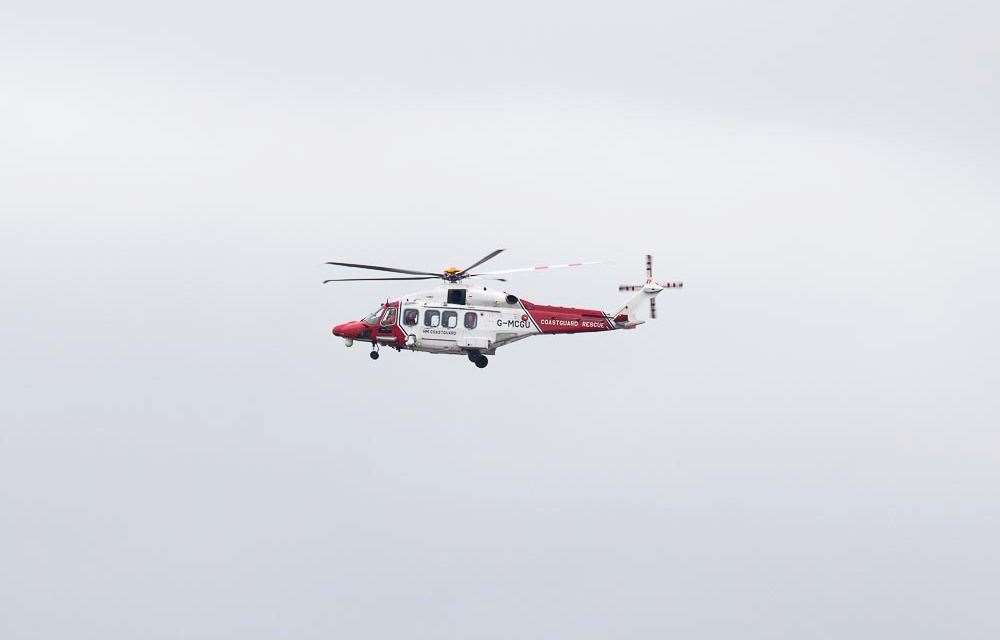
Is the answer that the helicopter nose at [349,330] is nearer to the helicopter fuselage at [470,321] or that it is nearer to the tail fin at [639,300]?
the helicopter fuselage at [470,321]

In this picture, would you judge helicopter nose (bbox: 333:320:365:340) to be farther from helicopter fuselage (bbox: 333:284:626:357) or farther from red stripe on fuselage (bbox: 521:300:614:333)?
red stripe on fuselage (bbox: 521:300:614:333)

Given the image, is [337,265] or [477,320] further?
[477,320]

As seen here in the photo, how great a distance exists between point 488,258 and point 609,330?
8.72 meters

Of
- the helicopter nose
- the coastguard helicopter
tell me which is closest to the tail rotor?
the coastguard helicopter

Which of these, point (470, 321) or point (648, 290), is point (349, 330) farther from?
point (648, 290)

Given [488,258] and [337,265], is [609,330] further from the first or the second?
[337,265]

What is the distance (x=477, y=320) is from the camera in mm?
103250

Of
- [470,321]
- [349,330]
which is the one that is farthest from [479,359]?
[349,330]

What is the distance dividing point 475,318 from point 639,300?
9394 mm

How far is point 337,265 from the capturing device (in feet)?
318

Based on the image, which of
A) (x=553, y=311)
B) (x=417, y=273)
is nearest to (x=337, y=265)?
(x=417, y=273)

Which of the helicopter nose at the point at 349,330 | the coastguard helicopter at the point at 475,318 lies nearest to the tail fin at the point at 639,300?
the coastguard helicopter at the point at 475,318

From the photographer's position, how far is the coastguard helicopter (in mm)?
102312

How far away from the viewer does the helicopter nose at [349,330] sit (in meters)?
105
